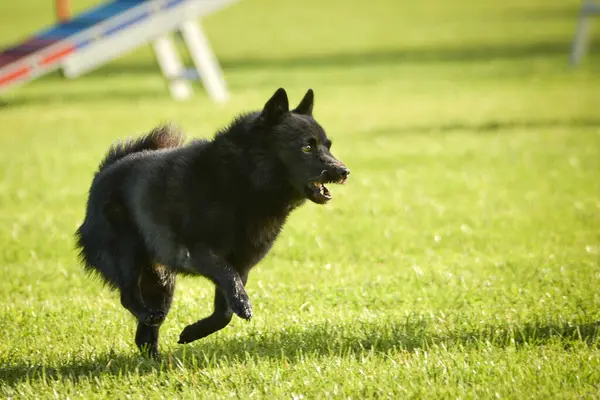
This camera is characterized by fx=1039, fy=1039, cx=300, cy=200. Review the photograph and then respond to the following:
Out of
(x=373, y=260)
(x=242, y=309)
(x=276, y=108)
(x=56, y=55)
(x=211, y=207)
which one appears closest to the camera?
(x=242, y=309)

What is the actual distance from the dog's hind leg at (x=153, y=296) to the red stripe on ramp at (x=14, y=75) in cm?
1150

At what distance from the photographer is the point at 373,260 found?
7523 millimetres

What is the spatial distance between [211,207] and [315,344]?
3.09 ft

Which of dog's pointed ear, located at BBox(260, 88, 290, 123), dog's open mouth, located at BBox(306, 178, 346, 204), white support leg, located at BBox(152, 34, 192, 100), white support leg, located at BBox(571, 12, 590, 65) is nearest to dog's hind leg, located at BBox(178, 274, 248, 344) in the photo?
dog's open mouth, located at BBox(306, 178, 346, 204)

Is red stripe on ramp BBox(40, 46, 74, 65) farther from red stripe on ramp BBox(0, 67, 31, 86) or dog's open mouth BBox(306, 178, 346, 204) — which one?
dog's open mouth BBox(306, 178, 346, 204)

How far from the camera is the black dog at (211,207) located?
16.1 feet

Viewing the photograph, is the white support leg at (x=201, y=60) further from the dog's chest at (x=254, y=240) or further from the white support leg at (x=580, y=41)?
the dog's chest at (x=254, y=240)

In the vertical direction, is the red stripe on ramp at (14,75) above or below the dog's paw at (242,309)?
above

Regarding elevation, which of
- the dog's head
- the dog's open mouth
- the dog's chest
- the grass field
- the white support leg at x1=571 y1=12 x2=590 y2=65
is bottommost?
the white support leg at x1=571 y1=12 x2=590 y2=65

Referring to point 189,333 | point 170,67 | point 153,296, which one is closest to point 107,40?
point 170,67

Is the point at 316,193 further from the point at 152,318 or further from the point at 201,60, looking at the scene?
the point at 201,60

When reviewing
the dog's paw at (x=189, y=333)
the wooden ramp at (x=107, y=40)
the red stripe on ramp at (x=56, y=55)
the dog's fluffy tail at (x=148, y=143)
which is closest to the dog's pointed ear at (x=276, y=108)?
the dog's fluffy tail at (x=148, y=143)

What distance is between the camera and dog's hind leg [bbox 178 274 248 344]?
194 inches

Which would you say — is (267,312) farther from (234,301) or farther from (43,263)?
(43,263)
